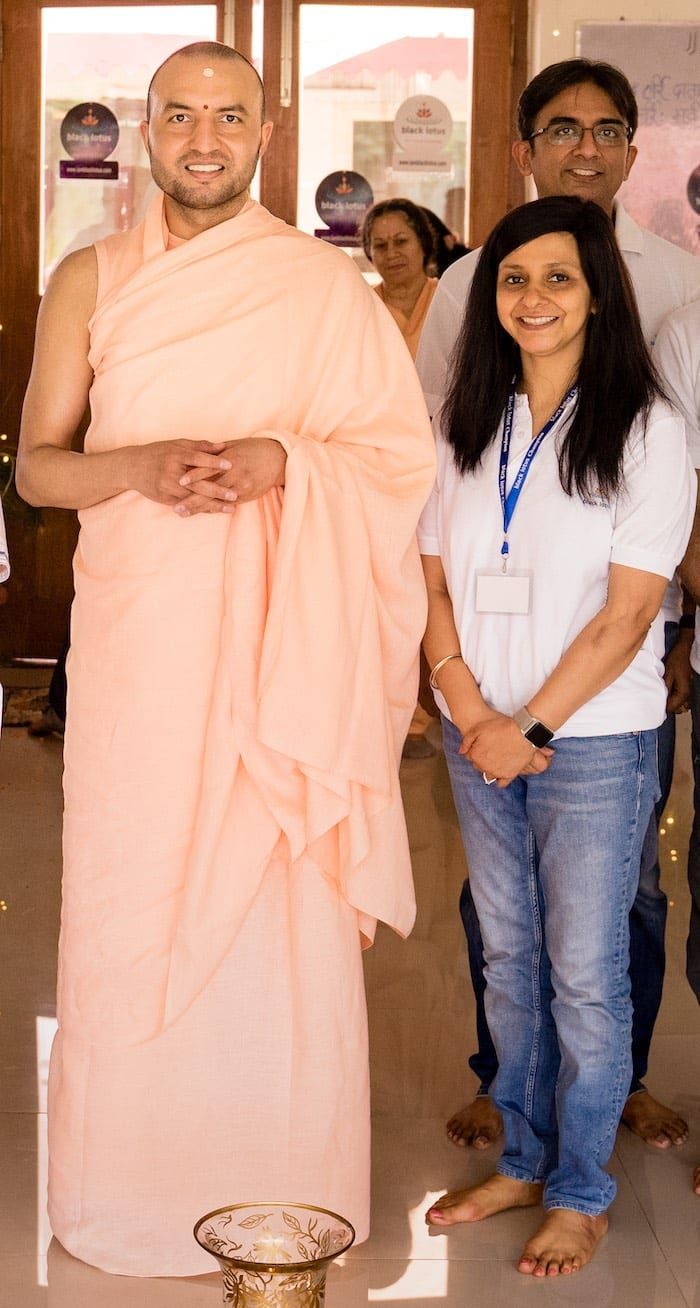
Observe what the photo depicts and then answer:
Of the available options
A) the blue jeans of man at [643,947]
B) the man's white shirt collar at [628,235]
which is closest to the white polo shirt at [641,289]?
the man's white shirt collar at [628,235]

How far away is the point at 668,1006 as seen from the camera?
11.3ft

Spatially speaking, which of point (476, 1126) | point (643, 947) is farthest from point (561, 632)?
point (476, 1126)

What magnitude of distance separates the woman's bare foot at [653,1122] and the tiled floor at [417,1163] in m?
0.03

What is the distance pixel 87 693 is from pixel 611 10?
485 centimetres

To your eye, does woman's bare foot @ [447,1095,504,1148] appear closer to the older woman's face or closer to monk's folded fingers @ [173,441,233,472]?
monk's folded fingers @ [173,441,233,472]

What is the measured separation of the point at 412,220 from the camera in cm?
573

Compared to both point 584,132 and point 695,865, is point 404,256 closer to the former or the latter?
point 584,132

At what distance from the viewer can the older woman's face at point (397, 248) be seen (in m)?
5.73

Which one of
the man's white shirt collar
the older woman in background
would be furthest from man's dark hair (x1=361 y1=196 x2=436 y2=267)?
the man's white shirt collar

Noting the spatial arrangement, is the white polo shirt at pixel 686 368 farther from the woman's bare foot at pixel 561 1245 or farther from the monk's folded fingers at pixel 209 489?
the woman's bare foot at pixel 561 1245

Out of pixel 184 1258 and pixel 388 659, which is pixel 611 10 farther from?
pixel 184 1258

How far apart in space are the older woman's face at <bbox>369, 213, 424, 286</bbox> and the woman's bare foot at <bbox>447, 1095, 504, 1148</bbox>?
370cm

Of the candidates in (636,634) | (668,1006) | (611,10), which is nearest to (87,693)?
(636,634)

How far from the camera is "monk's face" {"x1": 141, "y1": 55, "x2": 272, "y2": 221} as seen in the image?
7.73 feet
